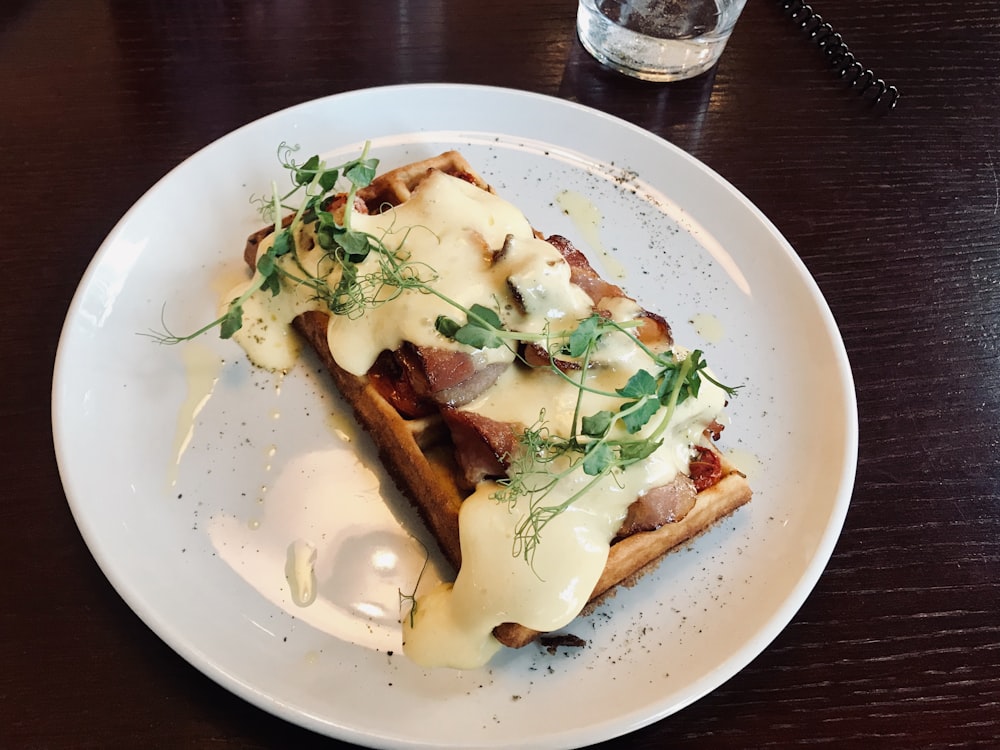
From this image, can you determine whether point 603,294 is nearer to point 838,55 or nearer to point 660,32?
point 660,32

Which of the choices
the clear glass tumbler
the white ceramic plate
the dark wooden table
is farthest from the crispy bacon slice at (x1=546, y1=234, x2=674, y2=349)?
the clear glass tumbler

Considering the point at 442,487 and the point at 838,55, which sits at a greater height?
the point at 838,55

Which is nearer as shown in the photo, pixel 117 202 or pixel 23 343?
pixel 23 343

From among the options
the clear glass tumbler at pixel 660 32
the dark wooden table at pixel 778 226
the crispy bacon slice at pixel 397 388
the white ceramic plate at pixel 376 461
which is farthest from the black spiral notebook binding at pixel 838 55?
the crispy bacon slice at pixel 397 388

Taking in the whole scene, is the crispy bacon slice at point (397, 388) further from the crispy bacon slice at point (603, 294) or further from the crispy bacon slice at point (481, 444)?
the crispy bacon slice at point (603, 294)

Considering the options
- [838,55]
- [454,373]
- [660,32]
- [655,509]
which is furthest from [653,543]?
[838,55]

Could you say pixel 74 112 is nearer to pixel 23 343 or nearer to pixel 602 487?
pixel 23 343

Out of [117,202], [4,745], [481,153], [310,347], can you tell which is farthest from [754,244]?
[4,745]
